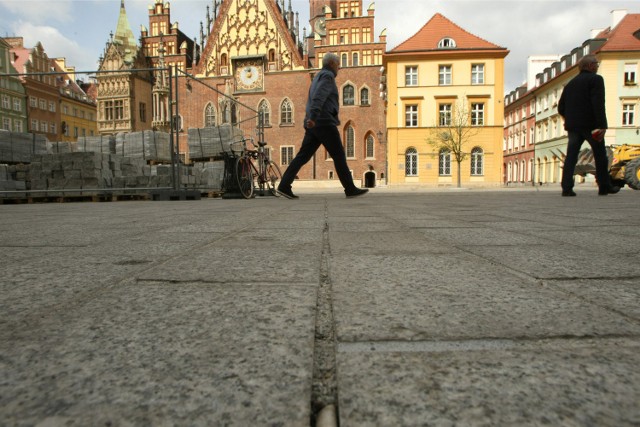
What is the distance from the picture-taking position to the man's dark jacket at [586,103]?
7.18 m

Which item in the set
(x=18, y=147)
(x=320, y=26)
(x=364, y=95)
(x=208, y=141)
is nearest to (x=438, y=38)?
(x=364, y=95)

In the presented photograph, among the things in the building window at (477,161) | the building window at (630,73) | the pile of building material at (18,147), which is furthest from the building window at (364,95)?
the pile of building material at (18,147)

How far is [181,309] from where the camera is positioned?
1016 mm

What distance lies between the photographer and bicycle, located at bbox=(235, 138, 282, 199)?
946 cm

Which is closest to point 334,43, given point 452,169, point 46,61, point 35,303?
point 452,169

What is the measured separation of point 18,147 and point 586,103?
1420cm

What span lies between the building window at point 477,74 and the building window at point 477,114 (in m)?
1.57

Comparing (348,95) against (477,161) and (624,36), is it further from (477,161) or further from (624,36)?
(624,36)

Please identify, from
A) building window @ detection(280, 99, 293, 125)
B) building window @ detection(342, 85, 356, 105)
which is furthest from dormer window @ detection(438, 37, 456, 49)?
building window @ detection(280, 99, 293, 125)

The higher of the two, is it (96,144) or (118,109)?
(118,109)

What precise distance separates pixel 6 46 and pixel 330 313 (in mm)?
51044

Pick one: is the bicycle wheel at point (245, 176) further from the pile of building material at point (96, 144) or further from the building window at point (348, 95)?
the building window at point (348, 95)

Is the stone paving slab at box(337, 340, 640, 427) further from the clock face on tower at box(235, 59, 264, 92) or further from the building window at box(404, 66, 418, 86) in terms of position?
the clock face on tower at box(235, 59, 264, 92)

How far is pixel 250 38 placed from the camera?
42625 mm
